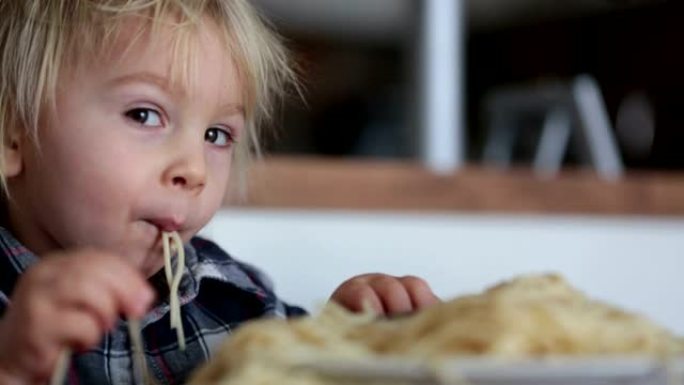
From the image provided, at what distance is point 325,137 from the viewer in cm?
524

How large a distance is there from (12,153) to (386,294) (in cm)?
32

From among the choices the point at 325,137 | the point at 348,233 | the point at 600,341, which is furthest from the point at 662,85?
the point at 600,341

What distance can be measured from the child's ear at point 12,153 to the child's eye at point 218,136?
0.48ft

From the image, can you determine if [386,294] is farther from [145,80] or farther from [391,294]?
[145,80]

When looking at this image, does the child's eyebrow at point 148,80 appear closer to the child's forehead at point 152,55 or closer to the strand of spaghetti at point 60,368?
the child's forehead at point 152,55

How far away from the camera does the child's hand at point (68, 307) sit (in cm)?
59

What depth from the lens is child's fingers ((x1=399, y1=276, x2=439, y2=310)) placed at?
0.86m

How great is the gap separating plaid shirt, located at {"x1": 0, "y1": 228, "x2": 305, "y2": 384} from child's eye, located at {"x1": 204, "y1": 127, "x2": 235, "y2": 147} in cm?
12

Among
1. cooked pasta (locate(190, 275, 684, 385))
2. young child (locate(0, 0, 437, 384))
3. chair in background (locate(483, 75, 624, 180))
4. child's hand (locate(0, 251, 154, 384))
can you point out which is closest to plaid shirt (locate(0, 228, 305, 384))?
young child (locate(0, 0, 437, 384))

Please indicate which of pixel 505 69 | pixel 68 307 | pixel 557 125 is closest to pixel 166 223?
pixel 68 307

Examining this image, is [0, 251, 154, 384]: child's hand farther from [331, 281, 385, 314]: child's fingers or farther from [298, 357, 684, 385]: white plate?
[331, 281, 385, 314]: child's fingers

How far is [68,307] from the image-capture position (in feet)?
1.97

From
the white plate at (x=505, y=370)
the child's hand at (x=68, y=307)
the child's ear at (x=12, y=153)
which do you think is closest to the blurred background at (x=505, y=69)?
the child's ear at (x=12, y=153)

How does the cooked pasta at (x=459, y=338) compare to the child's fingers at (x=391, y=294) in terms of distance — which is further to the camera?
the child's fingers at (x=391, y=294)
